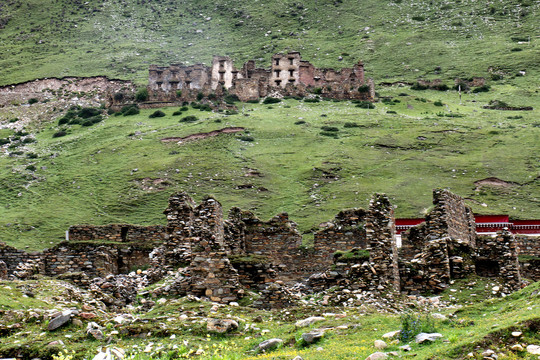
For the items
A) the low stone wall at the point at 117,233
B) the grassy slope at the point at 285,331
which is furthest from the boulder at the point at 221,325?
the low stone wall at the point at 117,233

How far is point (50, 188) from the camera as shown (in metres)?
64.5

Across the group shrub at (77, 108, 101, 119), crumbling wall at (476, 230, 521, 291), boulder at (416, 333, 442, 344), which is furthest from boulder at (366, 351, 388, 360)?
shrub at (77, 108, 101, 119)

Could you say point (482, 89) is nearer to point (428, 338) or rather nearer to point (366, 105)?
point (366, 105)

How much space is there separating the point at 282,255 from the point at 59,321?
36.5 feet

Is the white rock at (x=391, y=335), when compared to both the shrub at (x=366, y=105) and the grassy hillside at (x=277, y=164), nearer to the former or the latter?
the grassy hillside at (x=277, y=164)

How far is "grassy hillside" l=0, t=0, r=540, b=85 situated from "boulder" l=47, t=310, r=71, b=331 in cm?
12251

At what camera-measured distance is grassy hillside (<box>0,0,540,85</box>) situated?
141875mm

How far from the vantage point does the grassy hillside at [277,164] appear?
180 ft

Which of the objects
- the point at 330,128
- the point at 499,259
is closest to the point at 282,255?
the point at 499,259

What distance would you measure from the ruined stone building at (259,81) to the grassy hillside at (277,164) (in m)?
11.2

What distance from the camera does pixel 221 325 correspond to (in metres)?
13.8

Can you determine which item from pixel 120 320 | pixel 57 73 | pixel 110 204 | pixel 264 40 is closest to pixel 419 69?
Result: pixel 264 40

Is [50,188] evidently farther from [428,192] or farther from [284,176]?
[428,192]

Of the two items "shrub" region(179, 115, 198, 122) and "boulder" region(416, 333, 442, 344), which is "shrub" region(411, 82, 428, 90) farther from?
"boulder" region(416, 333, 442, 344)
